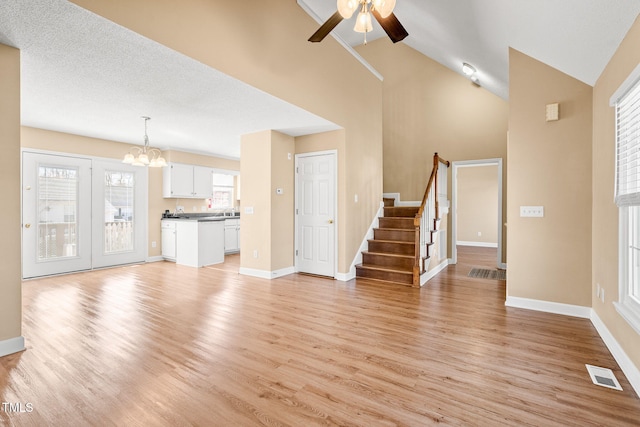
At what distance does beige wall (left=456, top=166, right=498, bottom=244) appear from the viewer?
930cm

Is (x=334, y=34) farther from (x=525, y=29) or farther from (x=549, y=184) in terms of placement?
(x=549, y=184)

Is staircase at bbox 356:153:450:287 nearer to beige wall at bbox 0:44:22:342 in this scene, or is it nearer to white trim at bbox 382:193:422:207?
white trim at bbox 382:193:422:207

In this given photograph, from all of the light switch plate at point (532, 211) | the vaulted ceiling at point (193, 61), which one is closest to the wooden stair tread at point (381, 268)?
the light switch plate at point (532, 211)

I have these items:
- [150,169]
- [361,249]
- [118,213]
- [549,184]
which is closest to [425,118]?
[361,249]

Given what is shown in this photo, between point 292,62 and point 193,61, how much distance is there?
1436 millimetres

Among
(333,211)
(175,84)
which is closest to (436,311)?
(333,211)

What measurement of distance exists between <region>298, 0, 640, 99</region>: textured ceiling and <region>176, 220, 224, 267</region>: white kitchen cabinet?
4345 mm

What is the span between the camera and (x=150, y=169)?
674cm

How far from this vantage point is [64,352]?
2.51 meters

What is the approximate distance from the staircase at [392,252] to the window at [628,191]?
2.64 meters

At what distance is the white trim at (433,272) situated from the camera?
4.81 metres

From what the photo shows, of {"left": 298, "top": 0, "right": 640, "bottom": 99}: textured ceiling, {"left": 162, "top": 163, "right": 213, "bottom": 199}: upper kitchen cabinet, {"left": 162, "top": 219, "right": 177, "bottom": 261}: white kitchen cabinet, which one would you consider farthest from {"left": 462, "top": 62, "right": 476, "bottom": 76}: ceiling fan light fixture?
{"left": 162, "top": 219, "right": 177, "bottom": 261}: white kitchen cabinet

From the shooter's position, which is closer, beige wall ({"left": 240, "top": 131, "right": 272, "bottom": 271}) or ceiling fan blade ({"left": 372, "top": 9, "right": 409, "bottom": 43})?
ceiling fan blade ({"left": 372, "top": 9, "right": 409, "bottom": 43})

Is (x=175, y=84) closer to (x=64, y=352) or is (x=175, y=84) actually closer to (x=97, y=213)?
(x=64, y=352)
